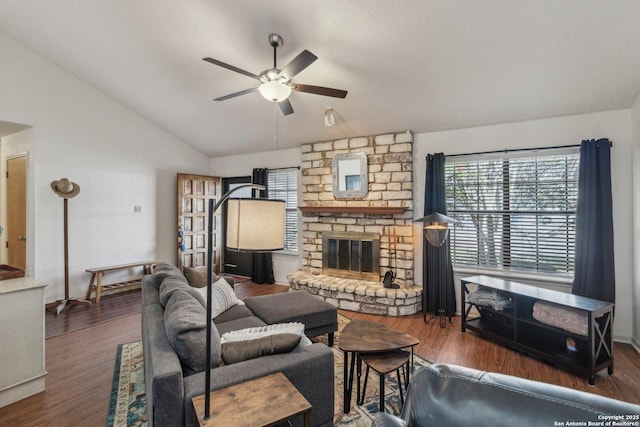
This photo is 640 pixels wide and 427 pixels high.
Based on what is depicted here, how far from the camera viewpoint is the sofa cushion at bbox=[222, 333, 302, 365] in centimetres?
171

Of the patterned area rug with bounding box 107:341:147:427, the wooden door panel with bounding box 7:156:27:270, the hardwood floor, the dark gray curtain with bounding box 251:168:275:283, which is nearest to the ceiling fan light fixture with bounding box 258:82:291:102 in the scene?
the patterned area rug with bounding box 107:341:147:427

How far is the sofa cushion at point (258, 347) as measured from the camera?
1.71 meters

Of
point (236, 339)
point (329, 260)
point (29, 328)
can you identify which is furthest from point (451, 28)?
point (29, 328)

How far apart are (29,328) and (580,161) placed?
5403 millimetres

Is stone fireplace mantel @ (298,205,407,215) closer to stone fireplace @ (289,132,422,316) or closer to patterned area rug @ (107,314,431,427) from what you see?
stone fireplace @ (289,132,422,316)

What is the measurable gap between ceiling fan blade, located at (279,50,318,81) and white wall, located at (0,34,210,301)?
3957 millimetres

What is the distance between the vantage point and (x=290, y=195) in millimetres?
5711

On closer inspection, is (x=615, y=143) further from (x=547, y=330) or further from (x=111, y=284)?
(x=111, y=284)

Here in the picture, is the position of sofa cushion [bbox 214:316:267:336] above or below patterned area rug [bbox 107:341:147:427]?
above

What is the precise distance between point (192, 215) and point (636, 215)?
6.39 metres

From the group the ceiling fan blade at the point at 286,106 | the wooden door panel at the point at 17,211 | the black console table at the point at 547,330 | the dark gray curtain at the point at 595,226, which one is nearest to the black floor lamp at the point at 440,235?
the black console table at the point at 547,330

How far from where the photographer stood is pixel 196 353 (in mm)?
1595

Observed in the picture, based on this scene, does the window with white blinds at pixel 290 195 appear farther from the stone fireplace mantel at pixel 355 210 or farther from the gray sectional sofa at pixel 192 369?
the gray sectional sofa at pixel 192 369

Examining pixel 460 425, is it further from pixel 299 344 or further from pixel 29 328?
pixel 29 328
